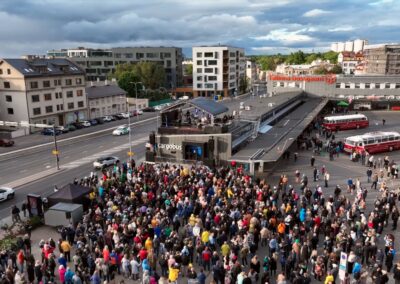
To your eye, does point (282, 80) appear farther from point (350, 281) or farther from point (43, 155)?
point (350, 281)

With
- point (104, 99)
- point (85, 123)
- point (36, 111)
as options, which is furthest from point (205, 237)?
point (104, 99)

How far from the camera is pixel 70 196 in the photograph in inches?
888

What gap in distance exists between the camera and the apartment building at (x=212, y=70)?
105 meters

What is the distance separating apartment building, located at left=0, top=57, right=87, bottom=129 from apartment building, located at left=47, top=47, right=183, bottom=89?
46813 mm

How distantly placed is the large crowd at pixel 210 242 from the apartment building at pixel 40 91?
124 ft

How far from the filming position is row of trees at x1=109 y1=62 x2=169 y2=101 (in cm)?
8719

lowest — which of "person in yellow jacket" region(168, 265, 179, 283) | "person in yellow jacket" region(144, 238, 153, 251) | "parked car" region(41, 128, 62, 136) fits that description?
"parked car" region(41, 128, 62, 136)

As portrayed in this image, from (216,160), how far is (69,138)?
2744 cm

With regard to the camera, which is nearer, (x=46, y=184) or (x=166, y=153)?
(x=46, y=184)

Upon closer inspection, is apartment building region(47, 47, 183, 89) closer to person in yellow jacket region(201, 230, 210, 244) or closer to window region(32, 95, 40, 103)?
window region(32, 95, 40, 103)

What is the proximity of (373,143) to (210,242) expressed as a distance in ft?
90.0

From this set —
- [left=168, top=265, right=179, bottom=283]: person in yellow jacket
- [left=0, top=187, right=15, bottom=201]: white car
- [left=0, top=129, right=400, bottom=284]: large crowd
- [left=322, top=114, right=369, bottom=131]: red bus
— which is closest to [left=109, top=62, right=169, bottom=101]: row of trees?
[left=322, top=114, right=369, bottom=131]: red bus

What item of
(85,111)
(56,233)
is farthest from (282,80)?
(56,233)

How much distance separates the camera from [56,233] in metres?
21.3
